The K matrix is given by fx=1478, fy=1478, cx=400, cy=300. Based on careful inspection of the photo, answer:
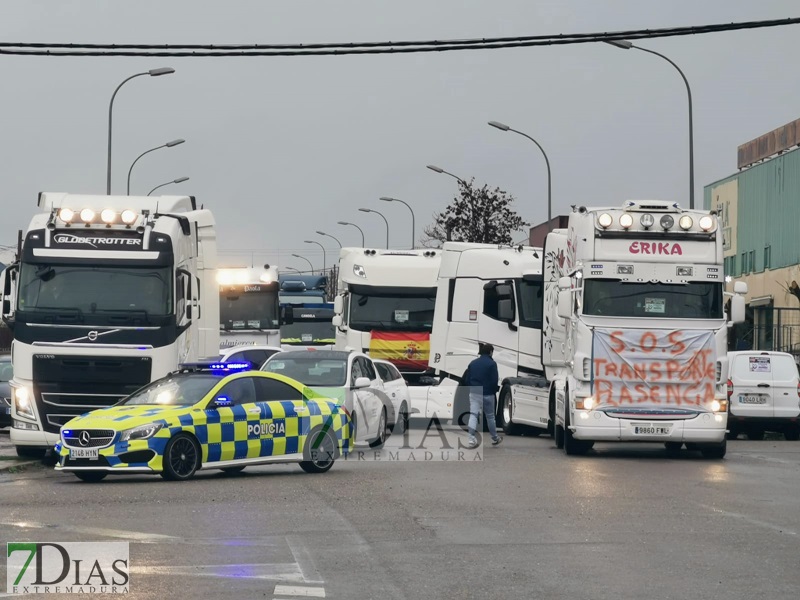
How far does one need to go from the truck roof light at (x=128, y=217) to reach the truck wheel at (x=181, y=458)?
163 inches

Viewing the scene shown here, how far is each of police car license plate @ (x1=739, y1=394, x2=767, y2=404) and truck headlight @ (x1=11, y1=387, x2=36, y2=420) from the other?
50.3ft

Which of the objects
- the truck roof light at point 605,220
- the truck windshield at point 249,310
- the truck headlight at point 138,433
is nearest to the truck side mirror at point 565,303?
the truck roof light at point 605,220

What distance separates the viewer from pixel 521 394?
28.9 meters

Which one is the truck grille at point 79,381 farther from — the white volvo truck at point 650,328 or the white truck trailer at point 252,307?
the white truck trailer at point 252,307

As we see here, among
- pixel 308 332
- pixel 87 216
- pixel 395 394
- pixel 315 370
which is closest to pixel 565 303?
pixel 395 394

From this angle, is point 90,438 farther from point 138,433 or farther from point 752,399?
point 752,399

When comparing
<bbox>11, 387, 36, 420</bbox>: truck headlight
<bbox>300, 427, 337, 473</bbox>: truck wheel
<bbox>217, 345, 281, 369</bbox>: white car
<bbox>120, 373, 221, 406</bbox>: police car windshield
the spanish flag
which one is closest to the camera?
<bbox>120, 373, 221, 406</bbox>: police car windshield

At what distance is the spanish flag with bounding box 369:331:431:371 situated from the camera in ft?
117

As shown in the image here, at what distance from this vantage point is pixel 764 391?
2986 centimetres

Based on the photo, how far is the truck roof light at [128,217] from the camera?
20875mm

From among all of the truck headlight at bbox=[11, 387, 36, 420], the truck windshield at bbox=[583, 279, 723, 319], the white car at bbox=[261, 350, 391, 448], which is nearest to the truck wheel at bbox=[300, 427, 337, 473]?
the white car at bbox=[261, 350, 391, 448]

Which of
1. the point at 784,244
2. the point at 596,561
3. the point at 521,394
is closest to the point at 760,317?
the point at 784,244

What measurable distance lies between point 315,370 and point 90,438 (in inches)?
248

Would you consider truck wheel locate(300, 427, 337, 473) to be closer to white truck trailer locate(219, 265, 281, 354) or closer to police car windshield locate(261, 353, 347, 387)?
police car windshield locate(261, 353, 347, 387)
